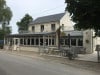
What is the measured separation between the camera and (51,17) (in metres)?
61.5

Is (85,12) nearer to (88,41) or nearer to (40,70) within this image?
(40,70)

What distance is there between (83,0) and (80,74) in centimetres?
712

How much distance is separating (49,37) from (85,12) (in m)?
27.5

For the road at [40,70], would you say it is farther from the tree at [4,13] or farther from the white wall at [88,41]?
the tree at [4,13]

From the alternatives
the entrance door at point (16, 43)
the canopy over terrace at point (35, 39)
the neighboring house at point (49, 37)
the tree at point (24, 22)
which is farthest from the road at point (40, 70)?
the tree at point (24, 22)

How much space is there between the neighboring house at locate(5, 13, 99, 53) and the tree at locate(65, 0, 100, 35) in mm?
16970

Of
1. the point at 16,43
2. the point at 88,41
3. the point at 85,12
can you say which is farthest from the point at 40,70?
the point at 16,43

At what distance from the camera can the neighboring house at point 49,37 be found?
134 feet

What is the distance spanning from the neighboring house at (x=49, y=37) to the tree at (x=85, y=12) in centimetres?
1697

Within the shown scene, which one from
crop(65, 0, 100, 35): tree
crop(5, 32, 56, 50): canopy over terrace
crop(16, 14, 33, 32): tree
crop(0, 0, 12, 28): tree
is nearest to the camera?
crop(65, 0, 100, 35): tree

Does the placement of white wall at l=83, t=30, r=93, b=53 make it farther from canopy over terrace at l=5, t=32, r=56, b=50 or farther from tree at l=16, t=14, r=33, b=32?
tree at l=16, t=14, r=33, b=32

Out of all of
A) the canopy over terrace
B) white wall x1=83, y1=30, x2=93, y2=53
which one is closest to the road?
white wall x1=83, y1=30, x2=93, y2=53

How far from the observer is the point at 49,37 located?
49000mm

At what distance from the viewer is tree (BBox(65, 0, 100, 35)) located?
67.1 feet
